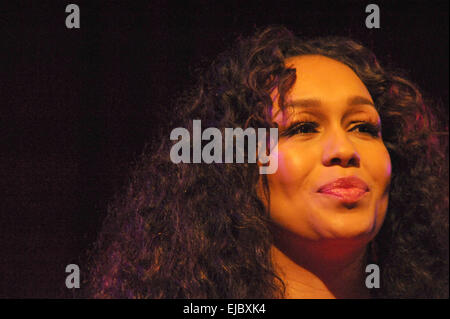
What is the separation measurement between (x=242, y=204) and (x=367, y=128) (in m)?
0.39

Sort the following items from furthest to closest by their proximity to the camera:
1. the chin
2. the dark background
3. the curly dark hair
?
the dark background → the curly dark hair → the chin

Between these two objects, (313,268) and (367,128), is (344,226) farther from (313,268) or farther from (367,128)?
(367,128)

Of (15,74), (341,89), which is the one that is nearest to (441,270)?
(341,89)

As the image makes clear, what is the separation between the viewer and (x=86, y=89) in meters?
1.60

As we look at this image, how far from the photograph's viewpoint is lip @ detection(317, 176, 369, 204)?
1.27 meters

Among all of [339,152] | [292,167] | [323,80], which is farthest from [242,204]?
[323,80]

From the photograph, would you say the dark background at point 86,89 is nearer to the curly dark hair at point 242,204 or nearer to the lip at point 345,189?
the curly dark hair at point 242,204

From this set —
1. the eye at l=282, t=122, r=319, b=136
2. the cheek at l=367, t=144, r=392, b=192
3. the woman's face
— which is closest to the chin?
the woman's face

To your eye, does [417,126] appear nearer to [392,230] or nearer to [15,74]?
[392,230]

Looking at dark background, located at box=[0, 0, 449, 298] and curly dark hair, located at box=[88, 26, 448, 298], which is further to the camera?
dark background, located at box=[0, 0, 449, 298]

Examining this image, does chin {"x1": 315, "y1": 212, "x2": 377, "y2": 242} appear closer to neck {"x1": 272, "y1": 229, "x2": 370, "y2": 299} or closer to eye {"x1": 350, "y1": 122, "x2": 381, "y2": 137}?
neck {"x1": 272, "y1": 229, "x2": 370, "y2": 299}

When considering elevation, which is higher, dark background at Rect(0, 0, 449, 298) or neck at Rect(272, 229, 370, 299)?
dark background at Rect(0, 0, 449, 298)

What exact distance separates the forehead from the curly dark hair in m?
0.03
